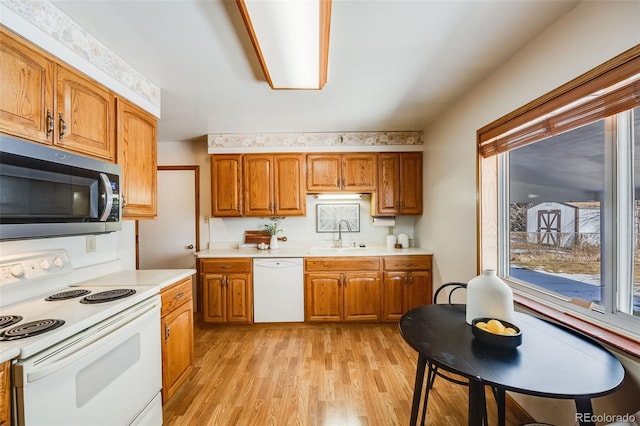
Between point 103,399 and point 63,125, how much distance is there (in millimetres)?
1400

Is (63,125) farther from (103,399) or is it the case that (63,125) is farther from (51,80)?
(103,399)

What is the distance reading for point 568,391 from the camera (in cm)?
88

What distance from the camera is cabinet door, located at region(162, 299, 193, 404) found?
174 centimetres

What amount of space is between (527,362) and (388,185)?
103 inches

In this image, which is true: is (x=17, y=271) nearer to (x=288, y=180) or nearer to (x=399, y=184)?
(x=288, y=180)

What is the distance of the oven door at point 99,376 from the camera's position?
93cm

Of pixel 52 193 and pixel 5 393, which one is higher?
pixel 52 193

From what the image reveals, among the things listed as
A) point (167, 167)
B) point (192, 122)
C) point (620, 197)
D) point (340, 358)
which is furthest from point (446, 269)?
point (167, 167)

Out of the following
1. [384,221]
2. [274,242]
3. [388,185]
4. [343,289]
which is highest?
[388,185]

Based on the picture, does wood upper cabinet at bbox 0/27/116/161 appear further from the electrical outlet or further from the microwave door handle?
the electrical outlet

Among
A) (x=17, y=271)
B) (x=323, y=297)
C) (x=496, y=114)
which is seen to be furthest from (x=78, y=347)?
(x=496, y=114)

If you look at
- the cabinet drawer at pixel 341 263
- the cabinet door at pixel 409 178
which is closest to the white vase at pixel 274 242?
the cabinet drawer at pixel 341 263

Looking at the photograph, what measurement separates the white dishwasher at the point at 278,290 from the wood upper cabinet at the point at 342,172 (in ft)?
3.46

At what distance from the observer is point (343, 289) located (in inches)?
124
